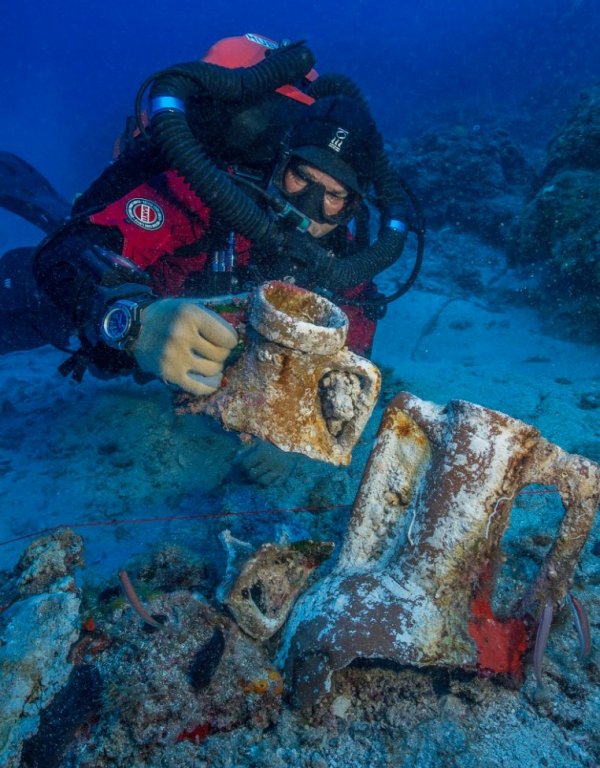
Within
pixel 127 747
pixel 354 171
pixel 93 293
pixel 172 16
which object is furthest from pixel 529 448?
pixel 172 16

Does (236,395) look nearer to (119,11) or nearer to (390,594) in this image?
(390,594)

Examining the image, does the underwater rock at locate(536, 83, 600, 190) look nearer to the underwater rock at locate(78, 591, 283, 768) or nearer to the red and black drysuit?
the red and black drysuit

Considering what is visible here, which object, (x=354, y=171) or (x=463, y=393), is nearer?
(x=354, y=171)

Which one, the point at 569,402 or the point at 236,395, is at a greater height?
the point at 569,402

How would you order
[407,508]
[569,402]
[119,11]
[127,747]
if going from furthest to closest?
[119,11] < [569,402] < [407,508] < [127,747]

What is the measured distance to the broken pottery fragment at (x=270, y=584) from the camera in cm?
159

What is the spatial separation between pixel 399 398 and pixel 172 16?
8402 cm

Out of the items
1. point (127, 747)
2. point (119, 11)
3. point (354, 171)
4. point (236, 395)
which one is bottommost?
point (127, 747)

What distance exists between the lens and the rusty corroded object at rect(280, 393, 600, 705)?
1.42 meters

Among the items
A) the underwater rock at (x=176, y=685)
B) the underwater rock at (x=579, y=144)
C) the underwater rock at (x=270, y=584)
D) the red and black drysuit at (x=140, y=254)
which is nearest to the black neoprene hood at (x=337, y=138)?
the red and black drysuit at (x=140, y=254)

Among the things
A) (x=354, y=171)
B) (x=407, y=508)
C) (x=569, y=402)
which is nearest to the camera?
(x=407, y=508)

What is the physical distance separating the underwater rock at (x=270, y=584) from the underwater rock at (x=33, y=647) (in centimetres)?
59

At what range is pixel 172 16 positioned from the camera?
62.4 m

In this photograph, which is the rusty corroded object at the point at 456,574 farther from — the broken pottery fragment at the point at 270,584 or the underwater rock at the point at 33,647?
the underwater rock at the point at 33,647
